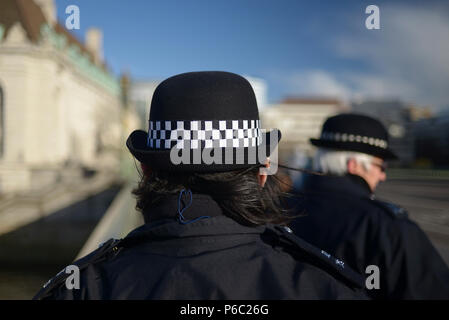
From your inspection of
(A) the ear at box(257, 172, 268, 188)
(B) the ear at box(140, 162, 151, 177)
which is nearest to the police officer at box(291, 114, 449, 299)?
(A) the ear at box(257, 172, 268, 188)

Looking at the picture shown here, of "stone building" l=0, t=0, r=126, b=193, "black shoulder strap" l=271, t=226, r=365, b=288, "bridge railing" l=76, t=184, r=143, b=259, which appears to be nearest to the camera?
"black shoulder strap" l=271, t=226, r=365, b=288

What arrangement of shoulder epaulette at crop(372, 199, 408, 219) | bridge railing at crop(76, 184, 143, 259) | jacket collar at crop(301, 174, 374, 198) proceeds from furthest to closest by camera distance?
bridge railing at crop(76, 184, 143, 259)
jacket collar at crop(301, 174, 374, 198)
shoulder epaulette at crop(372, 199, 408, 219)

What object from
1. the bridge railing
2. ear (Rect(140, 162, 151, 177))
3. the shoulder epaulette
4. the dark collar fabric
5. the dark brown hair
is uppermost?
ear (Rect(140, 162, 151, 177))

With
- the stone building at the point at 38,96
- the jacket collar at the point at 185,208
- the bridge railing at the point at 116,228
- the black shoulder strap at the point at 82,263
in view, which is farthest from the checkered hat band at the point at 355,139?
the bridge railing at the point at 116,228

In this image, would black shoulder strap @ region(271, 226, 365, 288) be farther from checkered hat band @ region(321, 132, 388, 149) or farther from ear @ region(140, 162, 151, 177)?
checkered hat band @ region(321, 132, 388, 149)

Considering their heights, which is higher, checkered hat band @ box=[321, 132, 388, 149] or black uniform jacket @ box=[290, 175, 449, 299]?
checkered hat band @ box=[321, 132, 388, 149]

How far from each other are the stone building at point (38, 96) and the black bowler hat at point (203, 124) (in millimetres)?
3737

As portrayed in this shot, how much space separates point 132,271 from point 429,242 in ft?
4.58

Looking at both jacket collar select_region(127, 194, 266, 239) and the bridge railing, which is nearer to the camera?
jacket collar select_region(127, 194, 266, 239)

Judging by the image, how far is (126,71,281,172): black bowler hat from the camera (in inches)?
55.0

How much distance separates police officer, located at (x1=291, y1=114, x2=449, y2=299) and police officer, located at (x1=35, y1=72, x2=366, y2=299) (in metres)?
0.54

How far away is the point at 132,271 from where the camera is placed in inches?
50.3
